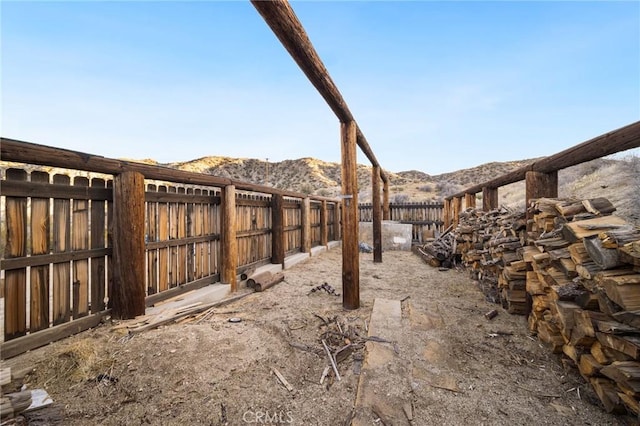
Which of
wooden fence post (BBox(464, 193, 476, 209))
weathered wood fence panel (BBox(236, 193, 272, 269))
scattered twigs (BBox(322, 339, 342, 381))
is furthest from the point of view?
wooden fence post (BBox(464, 193, 476, 209))

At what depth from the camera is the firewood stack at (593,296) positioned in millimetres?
1899

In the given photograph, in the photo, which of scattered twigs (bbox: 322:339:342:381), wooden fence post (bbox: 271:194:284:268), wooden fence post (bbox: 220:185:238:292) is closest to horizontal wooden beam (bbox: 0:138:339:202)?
wooden fence post (bbox: 220:185:238:292)

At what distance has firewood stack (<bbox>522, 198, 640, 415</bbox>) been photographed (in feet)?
6.23

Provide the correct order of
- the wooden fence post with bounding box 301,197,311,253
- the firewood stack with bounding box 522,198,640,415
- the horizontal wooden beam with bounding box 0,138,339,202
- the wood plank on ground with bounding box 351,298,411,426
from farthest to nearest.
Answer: the wooden fence post with bounding box 301,197,311,253, the horizontal wooden beam with bounding box 0,138,339,202, the wood plank on ground with bounding box 351,298,411,426, the firewood stack with bounding box 522,198,640,415

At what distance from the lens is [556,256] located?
113 inches

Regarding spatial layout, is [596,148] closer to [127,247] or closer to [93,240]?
[127,247]

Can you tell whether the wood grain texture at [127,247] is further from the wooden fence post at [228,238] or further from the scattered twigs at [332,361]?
the scattered twigs at [332,361]

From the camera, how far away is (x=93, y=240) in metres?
3.20

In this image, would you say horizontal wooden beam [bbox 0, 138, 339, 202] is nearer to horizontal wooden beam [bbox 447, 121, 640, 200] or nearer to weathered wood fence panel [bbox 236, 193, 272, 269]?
weathered wood fence panel [bbox 236, 193, 272, 269]

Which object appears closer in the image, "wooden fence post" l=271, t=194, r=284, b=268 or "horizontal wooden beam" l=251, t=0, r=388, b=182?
"horizontal wooden beam" l=251, t=0, r=388, b=182

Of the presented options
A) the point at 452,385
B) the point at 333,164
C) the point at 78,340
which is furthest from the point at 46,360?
the point at 333,164

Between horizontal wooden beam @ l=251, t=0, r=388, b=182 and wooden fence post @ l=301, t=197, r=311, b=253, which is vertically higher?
horizontal wooden beam @ l=251, t=0, r=388, b=182

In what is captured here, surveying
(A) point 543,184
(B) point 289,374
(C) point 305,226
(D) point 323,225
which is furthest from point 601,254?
(D) point 323,225

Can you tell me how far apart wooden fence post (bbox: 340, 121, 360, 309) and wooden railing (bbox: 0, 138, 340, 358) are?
87.1 inches
